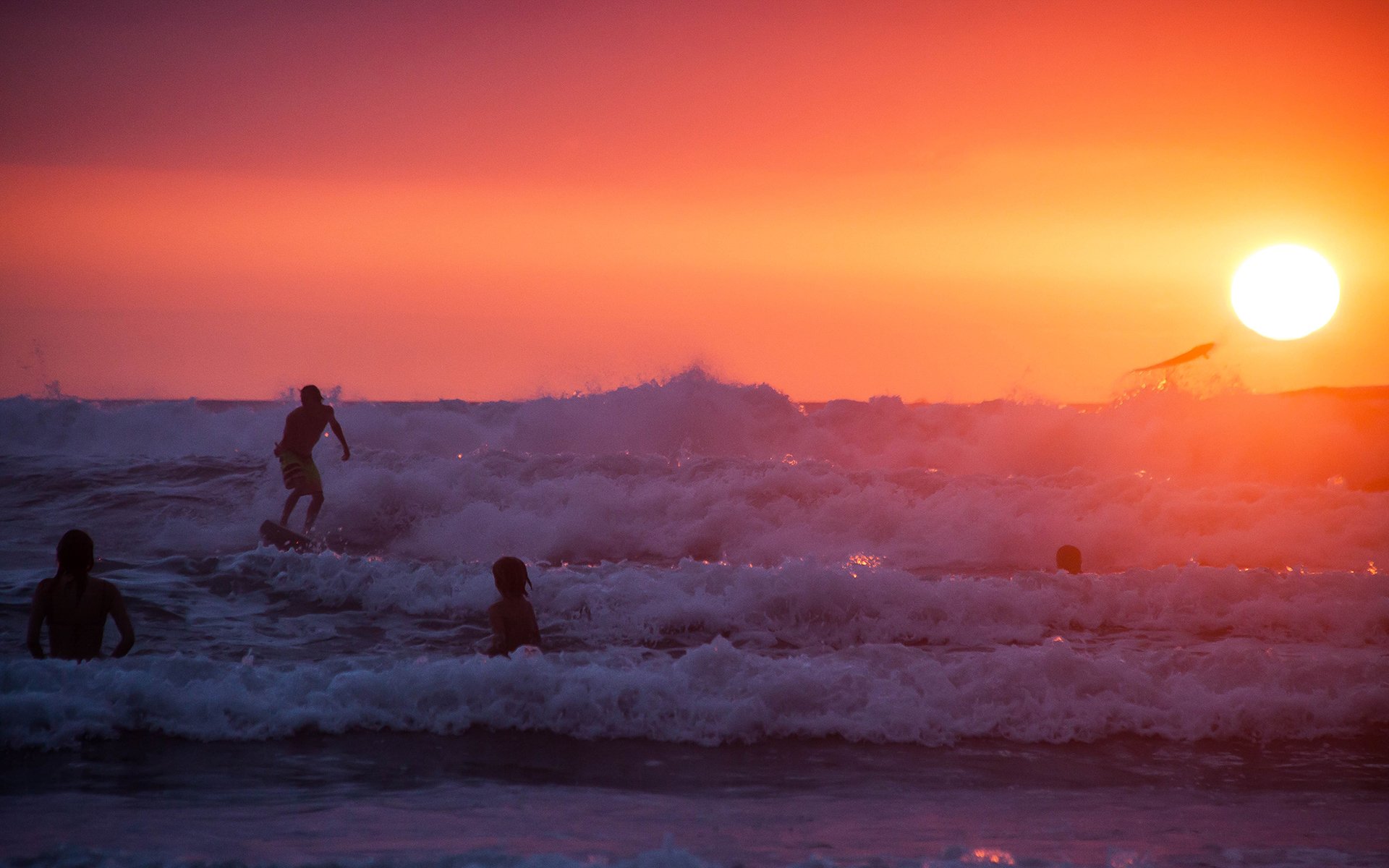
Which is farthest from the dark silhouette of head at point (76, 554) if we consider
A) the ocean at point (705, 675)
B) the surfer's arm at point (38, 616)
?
the ocean at point (705, 675)

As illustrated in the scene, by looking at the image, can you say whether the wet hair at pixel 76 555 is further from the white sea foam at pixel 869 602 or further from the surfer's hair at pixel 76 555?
the white sea foam at pixel 869 602

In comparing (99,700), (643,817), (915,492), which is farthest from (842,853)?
(915,492)

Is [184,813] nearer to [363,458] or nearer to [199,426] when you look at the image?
[363,458]

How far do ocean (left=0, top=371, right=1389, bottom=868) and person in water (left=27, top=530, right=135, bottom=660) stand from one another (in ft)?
0.63

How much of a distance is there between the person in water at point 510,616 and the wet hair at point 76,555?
245cm

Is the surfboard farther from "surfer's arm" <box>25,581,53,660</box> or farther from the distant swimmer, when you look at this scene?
the distant swimmer

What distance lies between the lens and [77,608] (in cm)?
627

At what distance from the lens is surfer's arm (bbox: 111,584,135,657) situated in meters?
6.07

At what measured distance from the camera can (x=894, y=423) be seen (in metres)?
24.3

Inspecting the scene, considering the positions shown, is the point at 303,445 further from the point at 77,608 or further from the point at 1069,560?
the point at 1069,560

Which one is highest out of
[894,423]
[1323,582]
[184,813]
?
[894,423]

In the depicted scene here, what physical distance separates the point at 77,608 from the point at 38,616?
0.24m

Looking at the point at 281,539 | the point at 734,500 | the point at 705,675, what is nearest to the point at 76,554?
the point at 705,675

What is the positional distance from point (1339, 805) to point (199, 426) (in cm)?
2231
